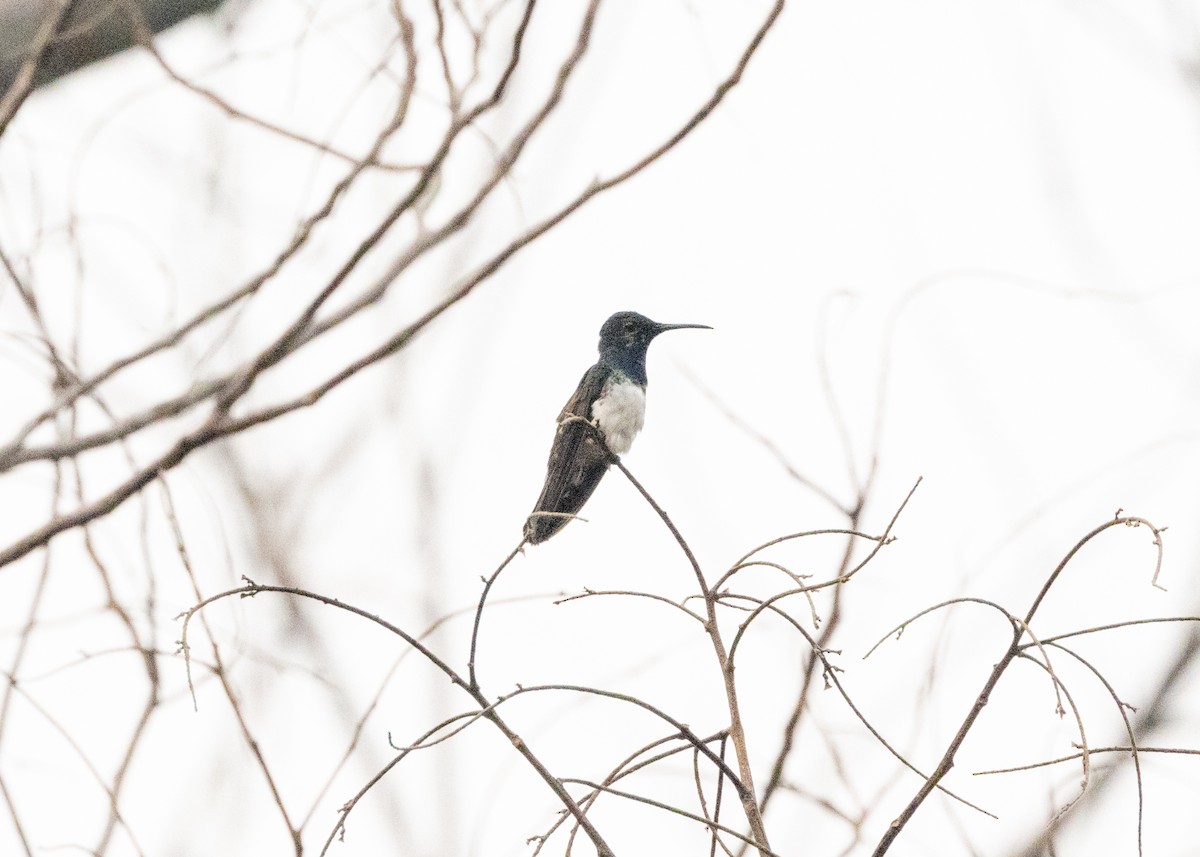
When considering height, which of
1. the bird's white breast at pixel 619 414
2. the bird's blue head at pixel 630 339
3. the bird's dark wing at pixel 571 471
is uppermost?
the bird's blue head at pixel 630 339

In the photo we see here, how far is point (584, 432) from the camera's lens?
5.05 m

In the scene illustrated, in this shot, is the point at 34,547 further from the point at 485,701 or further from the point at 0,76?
the point at 0,76

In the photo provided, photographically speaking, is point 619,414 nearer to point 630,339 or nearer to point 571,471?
point 571,471

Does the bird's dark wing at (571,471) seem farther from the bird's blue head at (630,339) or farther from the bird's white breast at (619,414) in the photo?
the bird's blue head at (630,339)

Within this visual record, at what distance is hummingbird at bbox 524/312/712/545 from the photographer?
203 inches

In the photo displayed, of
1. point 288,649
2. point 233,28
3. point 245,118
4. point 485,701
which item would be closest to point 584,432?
point 288,649

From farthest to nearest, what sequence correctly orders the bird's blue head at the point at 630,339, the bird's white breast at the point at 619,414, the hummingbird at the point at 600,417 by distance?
1. the bird's blue head at the point at 630,339
2. the bird's white breast at the point at 619,414
3. the hummingbird at the point at 600,417

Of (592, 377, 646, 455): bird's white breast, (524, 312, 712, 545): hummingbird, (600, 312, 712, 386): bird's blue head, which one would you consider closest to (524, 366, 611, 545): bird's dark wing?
(524, 312, 712, 545): hummingbird

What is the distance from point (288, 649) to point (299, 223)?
2404mm

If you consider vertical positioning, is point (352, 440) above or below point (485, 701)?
above

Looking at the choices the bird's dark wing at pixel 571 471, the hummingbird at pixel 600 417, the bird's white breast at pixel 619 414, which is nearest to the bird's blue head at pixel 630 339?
the hummingbird at pixel 600 417

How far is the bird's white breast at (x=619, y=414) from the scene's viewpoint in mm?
5535

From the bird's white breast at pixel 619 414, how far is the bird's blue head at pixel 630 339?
1.12 feet

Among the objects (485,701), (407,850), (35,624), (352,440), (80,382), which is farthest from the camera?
(352,440)
